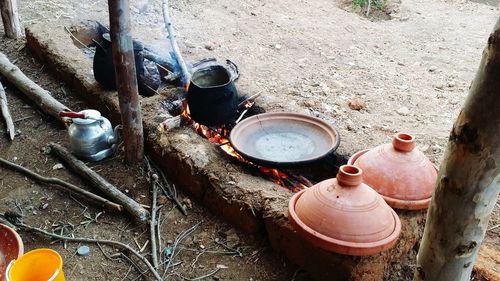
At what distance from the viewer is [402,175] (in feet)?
8.43

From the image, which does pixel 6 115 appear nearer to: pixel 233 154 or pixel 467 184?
pixel 233 154

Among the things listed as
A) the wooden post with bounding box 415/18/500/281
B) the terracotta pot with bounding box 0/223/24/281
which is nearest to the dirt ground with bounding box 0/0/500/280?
the terracotta pot with bounding box 0/223/24/281

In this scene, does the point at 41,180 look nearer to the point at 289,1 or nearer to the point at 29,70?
the point at 29,70

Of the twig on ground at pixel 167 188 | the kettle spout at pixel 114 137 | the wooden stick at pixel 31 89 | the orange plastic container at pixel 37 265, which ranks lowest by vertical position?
the twig on ground at pixel 167 188

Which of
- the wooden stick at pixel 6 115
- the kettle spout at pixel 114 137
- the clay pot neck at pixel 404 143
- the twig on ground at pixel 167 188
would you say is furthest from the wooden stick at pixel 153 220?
the clay pot neck at pixel 404 143

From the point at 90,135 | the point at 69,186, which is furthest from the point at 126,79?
the point at 69,186

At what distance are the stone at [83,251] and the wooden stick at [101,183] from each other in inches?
13.7

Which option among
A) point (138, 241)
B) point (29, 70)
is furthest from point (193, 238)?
point (29, 70)

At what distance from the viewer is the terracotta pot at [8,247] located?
2407mm

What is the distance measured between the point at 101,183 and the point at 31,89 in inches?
64.2

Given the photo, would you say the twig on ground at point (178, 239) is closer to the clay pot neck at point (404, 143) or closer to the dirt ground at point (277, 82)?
the dirt ground at point (277, 82)

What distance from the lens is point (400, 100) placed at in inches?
183

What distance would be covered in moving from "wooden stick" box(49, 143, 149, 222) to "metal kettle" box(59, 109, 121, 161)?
0.09 metres

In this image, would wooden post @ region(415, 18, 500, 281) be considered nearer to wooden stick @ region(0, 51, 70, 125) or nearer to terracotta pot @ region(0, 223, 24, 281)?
terracotta pot @ region(0, 223, 24, 281)
